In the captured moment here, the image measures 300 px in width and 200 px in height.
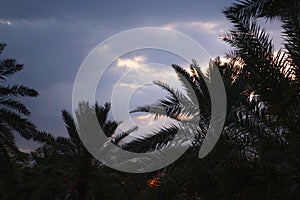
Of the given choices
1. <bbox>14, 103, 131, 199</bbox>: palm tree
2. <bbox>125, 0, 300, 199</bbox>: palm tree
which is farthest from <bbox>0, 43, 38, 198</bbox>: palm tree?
<bbox>125, 0, 300, 199</bbox>: palm tree

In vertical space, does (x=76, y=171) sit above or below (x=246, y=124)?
below

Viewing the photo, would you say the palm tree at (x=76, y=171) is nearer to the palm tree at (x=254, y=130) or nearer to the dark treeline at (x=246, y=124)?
the dark treeline at (x=246, y=124)

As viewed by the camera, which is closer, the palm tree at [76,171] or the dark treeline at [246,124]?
the dark treeline at [246,124]

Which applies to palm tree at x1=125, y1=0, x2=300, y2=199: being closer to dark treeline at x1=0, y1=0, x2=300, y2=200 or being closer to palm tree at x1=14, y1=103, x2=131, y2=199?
dark treeline at x1=0, y1=0, x2=300, y2=200

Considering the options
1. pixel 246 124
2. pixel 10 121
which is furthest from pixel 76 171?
pixel 246 124

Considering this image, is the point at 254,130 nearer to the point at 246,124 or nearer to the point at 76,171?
the point at 246,124

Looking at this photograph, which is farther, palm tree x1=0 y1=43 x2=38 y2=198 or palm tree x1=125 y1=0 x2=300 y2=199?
palm tree x1=0 y1=43 x2=38 y2=198

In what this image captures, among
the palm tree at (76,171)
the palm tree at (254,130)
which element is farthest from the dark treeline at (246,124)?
the palm tree at (76,171)

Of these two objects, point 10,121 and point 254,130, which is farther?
point 10,121

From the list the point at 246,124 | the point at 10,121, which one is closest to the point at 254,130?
the point at 246,124

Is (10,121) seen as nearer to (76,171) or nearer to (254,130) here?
(76,171)

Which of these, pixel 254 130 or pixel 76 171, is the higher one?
pixel 254 130

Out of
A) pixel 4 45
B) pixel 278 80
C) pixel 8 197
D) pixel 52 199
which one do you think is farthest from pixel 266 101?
pixel 8 197

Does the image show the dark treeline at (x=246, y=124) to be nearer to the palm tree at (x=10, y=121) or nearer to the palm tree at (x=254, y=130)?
the palm tree at (x=254, y=130)
